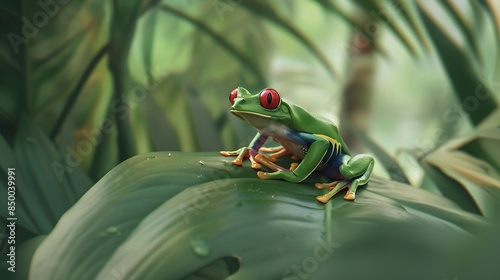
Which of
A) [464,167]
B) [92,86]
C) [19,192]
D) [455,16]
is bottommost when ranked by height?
[19,192]

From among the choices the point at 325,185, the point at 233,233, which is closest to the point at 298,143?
the point at 325,185

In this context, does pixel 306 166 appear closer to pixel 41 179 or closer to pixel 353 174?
pixel 353 174

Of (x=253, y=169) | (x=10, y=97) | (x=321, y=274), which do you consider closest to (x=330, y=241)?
(x=321, y=274)

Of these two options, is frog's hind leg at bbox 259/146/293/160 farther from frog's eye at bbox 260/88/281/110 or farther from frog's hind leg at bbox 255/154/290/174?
frog's eye at bbox 260/88/281/110

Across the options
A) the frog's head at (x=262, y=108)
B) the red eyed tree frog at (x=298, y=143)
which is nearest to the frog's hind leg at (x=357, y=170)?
the red eyed tree frog at (x=298, y=143)

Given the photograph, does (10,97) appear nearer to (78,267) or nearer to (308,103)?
(78,267)

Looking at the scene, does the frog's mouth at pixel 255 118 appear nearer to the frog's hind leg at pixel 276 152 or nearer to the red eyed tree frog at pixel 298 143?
the red eyed tree frog at pixel 298 143
